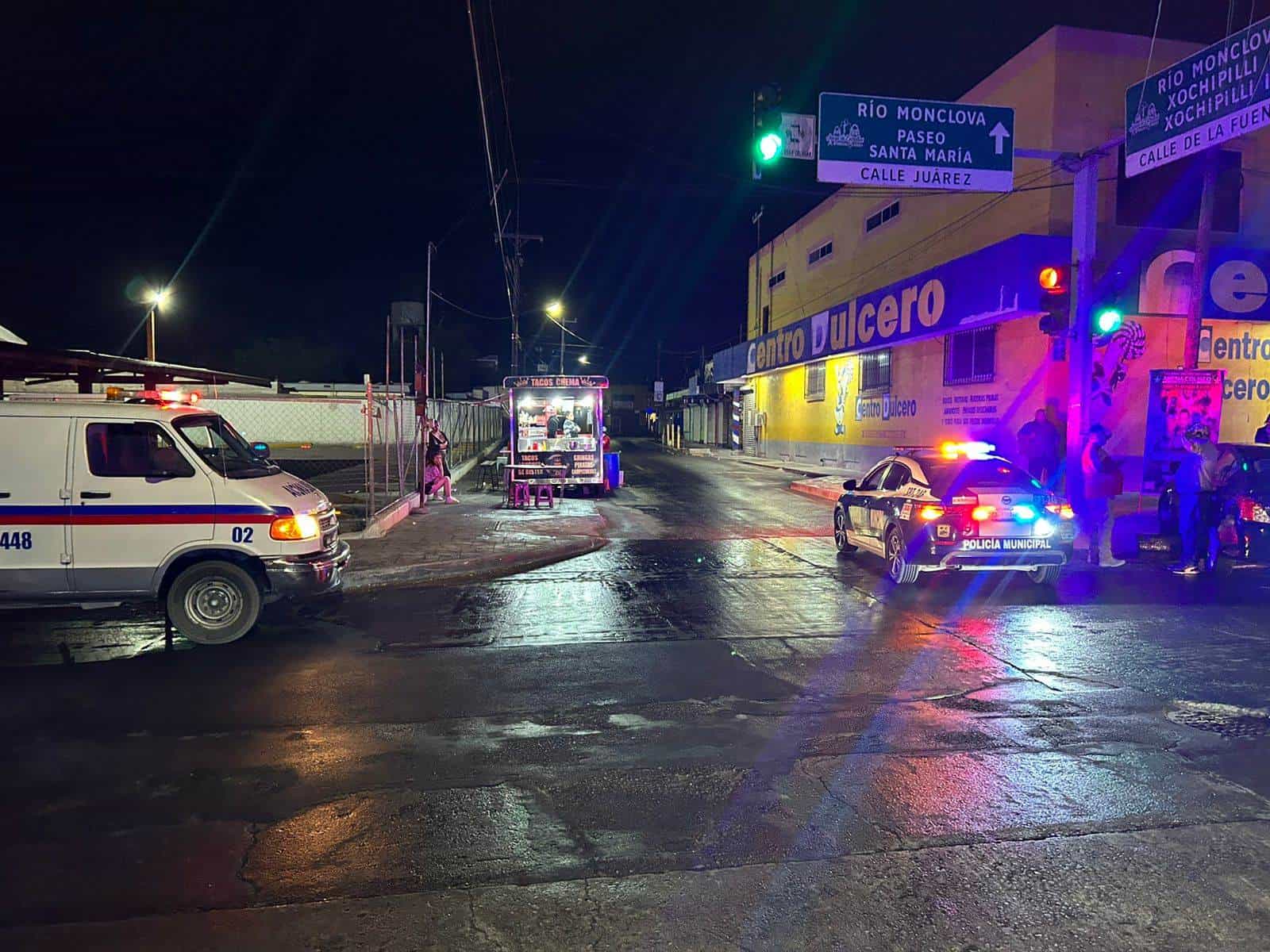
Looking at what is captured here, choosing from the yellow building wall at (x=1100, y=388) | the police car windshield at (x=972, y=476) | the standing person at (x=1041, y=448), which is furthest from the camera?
the yellow building wall at (x=1100, y=388)

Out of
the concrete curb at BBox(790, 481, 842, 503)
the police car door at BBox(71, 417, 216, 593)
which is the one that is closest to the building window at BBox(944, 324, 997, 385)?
the concrete curb at BBox(790, 481, 842, 503)

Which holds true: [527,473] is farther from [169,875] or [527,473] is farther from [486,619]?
[169,875]

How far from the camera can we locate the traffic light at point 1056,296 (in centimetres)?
1295

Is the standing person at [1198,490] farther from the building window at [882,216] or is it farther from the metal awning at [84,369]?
the building window at [882,216]

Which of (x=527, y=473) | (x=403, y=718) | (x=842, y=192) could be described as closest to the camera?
(x=403, y=718)

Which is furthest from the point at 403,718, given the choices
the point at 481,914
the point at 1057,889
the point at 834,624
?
the point at 834,624

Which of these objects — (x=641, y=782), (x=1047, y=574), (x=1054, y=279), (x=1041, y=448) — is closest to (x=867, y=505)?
(x=1047, y=574)

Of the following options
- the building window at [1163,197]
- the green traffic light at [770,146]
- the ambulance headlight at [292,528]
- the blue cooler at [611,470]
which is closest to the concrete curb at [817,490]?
the blue cooler at [611,470]

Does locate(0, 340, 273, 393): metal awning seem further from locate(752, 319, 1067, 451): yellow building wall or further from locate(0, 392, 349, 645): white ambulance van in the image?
locate(752, 319, 1067, 451): yellow building wall

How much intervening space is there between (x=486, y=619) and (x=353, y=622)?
128 cm

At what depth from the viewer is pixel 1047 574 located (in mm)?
10367

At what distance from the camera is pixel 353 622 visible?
27.8ft

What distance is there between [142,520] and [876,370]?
1006 inches

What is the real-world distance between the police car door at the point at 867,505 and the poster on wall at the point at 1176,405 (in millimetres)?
6201
